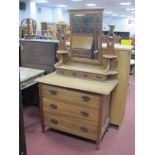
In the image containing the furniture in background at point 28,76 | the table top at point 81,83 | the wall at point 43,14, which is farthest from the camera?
the wall at point 43,14

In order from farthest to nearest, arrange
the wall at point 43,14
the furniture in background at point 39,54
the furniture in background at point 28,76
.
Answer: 1. the wall at point 43,14
2. the furniture in background at point 39,54
3. the furniture in background at point 28,76

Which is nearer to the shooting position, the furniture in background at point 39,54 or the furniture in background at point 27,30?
the furniture in background at point 39,54

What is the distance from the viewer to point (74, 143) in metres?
2.18

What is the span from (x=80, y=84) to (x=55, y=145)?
815 millimetres

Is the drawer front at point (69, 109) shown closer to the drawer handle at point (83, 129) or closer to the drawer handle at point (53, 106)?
the drawer handle at point (53, 106)

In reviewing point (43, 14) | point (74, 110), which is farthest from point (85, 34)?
point (43, 14)

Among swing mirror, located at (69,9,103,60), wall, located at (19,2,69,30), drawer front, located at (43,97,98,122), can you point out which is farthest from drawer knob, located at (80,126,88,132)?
wall, located at (19,2,69,30)

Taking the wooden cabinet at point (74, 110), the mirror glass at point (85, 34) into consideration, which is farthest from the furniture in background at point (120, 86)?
the wooden cabinet at point (74, 110)

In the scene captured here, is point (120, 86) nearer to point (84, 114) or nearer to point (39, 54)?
point (84, 114)

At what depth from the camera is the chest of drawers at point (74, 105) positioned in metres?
1.93

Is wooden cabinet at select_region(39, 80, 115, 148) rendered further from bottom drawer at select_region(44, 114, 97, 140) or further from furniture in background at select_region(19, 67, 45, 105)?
furniture in background at select_region(19, 67, 45, 105)
